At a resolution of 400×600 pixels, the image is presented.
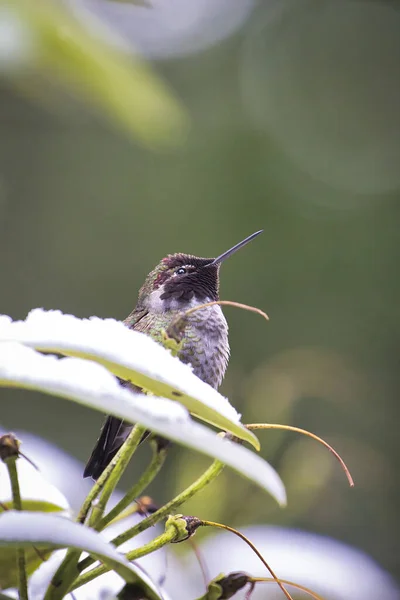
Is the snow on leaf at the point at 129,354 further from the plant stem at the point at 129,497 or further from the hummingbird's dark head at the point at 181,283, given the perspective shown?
the hummingbird's dark head at the point at 181,283

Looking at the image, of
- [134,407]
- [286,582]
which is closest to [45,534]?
[134,407]

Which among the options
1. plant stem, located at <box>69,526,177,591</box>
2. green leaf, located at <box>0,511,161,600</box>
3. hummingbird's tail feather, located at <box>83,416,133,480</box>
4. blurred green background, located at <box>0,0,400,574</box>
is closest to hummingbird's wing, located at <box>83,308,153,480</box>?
hummingbird's tail feather, located at <box>83,416,133,480</box>

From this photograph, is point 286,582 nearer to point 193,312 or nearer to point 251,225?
point 193,312

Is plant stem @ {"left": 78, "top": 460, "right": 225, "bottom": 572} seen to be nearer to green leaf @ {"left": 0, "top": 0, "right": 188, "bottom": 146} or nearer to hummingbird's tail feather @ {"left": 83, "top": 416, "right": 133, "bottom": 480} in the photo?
green leaf @ {"left": 0, "top": 0, "right": 188, "bottom": 146}

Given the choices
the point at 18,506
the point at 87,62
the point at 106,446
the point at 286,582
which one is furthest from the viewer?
the point at 106,446

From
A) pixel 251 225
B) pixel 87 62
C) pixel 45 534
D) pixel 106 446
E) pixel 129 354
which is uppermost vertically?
pixel 251 225

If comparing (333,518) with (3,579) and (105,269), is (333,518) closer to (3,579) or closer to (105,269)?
(105,269)

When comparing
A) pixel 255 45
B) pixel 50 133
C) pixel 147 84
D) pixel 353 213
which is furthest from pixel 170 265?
pixel 255 45
